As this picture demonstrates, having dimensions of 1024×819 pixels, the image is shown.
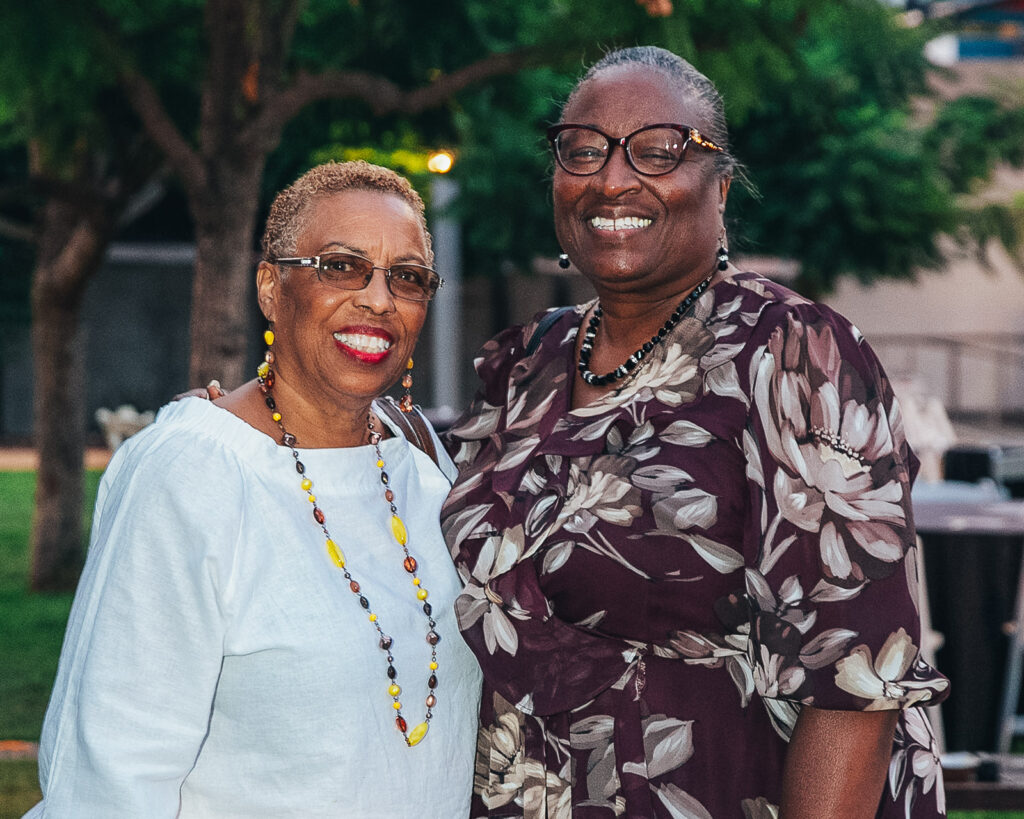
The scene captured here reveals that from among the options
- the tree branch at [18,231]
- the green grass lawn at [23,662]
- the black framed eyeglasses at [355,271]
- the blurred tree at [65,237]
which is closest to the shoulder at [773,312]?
the black framed eyeglasses at [355,271]

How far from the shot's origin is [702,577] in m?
2.02

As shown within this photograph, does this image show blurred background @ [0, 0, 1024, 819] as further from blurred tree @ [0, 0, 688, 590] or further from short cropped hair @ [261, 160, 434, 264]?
short cropped hair @ [261, 160, 434, 264]

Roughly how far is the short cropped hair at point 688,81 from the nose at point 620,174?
154 millimetres

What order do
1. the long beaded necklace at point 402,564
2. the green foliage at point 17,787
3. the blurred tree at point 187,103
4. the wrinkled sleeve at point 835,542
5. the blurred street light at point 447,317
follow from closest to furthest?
the wrinkled sleeve at point 835,542
the long beaded necklace at point 402,564
the green foliage at point 17,787
the blurred tree at point 187,103
the blurred street light at point 447,317

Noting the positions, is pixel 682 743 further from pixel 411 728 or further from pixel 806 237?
pixel 806 237

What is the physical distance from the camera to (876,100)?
1332cm

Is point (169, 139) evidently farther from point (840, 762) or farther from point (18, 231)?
point (840, 762)

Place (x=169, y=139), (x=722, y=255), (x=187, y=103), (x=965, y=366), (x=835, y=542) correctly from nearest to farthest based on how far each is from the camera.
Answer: (x=835, y=542)
(x=722, y=255)
(x=169, y=139)
(x=187, y=103)
(x=965, y=366)

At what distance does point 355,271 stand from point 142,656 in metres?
0.76

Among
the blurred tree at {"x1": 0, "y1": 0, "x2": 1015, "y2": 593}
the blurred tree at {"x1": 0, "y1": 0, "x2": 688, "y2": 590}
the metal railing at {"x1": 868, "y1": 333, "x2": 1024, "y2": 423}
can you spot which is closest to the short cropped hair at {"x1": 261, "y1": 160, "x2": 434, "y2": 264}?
the blurred tree at {"x1": 0, "y1": 0, "x2": 1015, "y2": 593}

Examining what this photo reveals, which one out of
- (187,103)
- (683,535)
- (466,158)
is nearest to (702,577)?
(683,535)

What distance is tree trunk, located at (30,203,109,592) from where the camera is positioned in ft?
29.3

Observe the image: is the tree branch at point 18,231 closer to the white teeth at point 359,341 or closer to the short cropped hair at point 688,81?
the white teeth at point 359,341

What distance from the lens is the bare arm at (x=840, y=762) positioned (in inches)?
74.2
